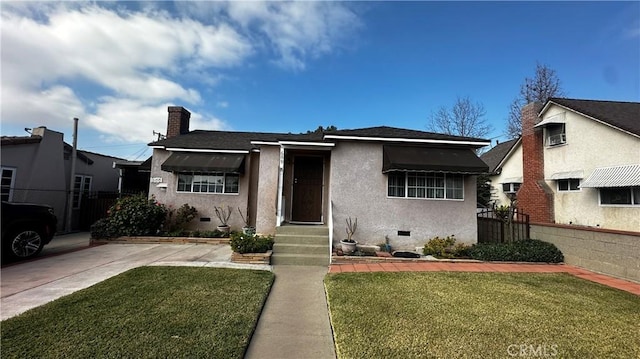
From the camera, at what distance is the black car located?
7.70 metres

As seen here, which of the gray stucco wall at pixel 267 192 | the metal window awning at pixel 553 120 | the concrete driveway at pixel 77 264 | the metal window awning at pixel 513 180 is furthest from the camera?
the metal window awning at pixel 513 180

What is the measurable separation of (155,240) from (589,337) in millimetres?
12238

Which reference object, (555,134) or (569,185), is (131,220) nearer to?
(569,185)

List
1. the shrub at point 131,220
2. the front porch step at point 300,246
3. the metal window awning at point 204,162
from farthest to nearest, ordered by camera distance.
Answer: the metal window awning at point 204,162, the shrub at point 131,220, the front porch step at point 300,246

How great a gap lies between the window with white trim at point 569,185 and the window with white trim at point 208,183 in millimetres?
14301

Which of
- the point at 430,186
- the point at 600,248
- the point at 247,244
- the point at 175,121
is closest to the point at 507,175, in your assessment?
the point at 600,248

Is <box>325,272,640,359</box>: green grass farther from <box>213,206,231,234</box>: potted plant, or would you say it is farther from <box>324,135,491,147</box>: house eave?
<box>213,206,231,234</box>: potted plant

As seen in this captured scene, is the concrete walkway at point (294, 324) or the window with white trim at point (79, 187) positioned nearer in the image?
the concrete walkway at point (294, 324)

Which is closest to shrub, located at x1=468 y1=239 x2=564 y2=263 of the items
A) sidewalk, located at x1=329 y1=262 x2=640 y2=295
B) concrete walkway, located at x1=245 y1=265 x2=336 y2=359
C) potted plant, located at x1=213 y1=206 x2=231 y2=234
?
sidewalk, located at x1=329 y1=262 x2=640 y2=295

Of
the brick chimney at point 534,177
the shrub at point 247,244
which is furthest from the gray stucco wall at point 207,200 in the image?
the brick chimney at point 534,177

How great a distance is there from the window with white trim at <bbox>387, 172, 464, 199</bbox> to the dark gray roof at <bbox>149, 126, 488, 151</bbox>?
4.51 feet

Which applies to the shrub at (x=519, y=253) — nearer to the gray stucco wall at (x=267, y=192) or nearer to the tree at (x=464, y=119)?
the gray stucco wall at (x=267, y=192)

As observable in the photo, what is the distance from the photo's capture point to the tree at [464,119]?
2689cm

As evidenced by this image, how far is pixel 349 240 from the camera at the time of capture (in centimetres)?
903
